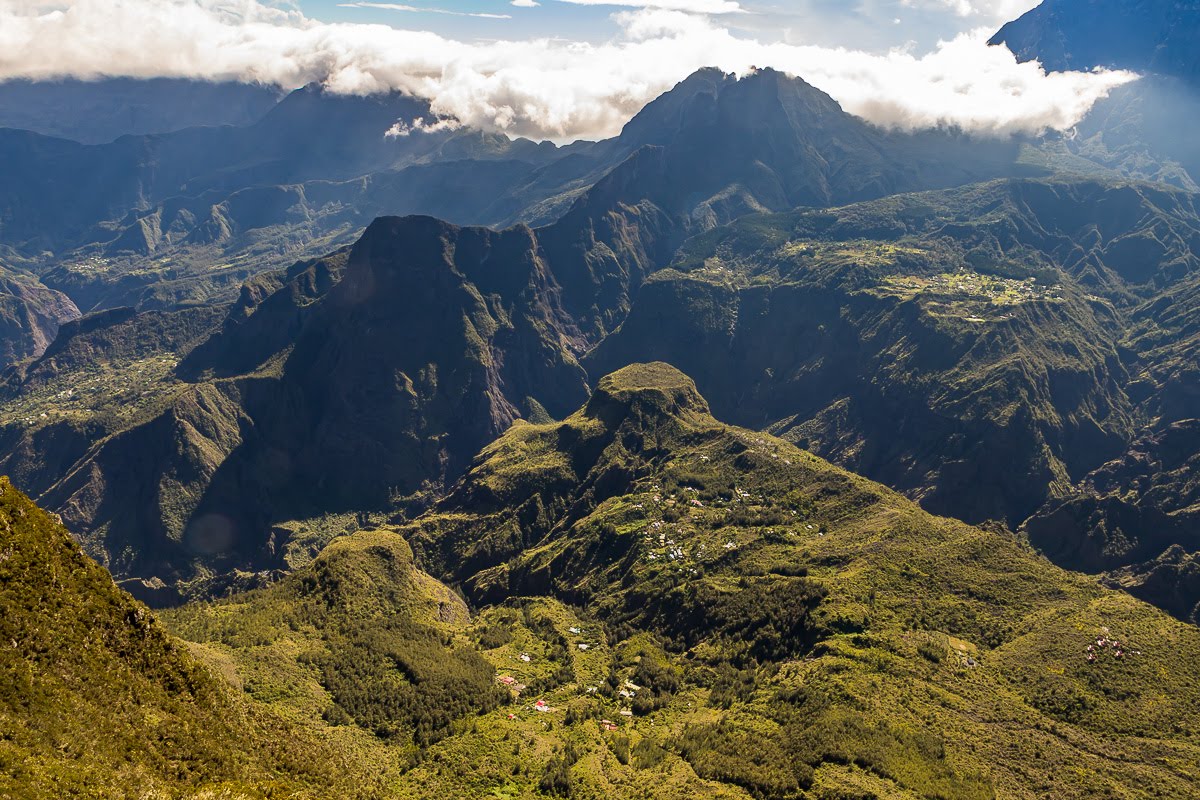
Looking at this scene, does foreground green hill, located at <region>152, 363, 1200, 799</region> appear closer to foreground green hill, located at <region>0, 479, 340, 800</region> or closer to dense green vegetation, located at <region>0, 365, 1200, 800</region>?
dense green vegetation, located at <region>0, 365, 1200, 800</region>

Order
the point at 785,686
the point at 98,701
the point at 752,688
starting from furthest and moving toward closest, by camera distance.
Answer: the point at 752,688 < the point at 785,686 < the point at 98,701

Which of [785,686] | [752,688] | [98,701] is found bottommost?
[752,688]

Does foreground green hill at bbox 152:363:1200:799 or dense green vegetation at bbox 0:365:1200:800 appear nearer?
dense green vegetation at bbox 0:365:1200:800

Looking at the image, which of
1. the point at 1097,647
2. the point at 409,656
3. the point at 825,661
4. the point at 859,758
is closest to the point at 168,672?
the point at 409,656

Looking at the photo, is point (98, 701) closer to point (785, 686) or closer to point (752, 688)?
point (752, 688)

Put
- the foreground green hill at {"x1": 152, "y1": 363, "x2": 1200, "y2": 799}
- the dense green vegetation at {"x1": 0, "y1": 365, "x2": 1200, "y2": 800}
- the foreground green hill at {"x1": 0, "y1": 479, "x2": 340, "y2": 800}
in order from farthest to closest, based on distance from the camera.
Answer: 1. the foreground green hill at {"x1": 152, "y1": 363, "x2": 1200, "y2": 799}
2. the dense green vegetation at {"x1": 0, "y1": 365, "x2": 1200, "y2": 800}
3. the foreground green hill at {"x1": 0, "y1": 479, "x2": 340, "y2": 800}

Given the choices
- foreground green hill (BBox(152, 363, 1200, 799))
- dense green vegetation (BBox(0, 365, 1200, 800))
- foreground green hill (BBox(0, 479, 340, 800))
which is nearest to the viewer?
foreground green hill (BBox(0, 479, 340, 800))

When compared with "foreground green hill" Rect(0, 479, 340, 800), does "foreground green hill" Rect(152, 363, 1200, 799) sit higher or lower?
lower

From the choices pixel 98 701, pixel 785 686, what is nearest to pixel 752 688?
pixel 785 686

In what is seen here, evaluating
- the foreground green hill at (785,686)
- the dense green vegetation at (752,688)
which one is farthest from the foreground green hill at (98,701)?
the foreground green hill at (785,686)

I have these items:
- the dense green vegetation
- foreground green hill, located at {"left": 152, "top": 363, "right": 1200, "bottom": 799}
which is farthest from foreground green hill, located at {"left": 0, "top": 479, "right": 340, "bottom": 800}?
foreground green hill, located at {"left": 152, "top": 363, "right": 1200, "bottom": 799}
